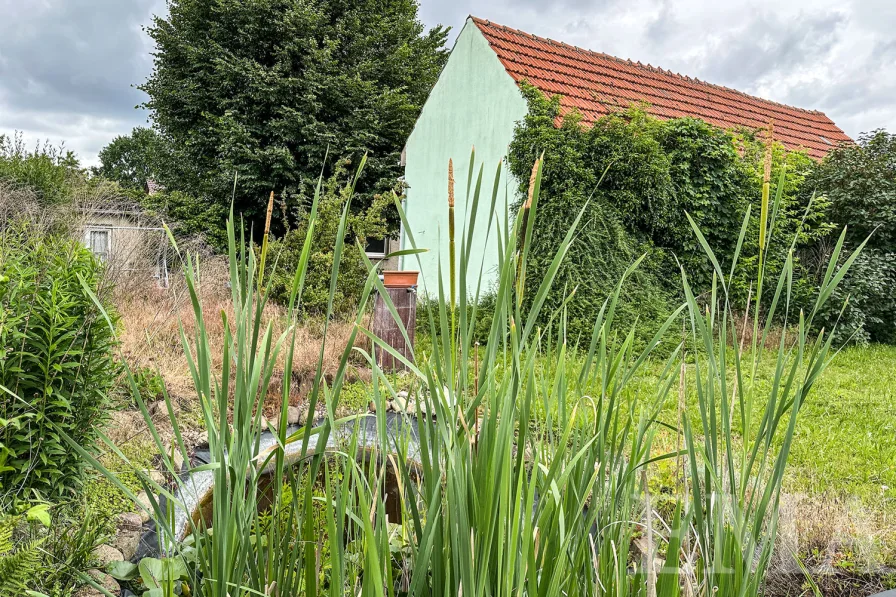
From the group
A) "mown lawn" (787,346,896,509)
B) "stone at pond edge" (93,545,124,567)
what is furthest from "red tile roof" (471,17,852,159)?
"stone at pond edge" (93,545,124,567)

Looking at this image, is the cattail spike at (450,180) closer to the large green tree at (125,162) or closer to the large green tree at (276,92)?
the large green tree at (276,92)

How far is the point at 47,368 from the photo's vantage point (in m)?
2.35

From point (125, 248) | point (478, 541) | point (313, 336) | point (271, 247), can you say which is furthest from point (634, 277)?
point (478, 541)

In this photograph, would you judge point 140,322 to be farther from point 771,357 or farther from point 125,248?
point 771,357

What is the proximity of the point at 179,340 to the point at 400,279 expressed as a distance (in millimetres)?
2122

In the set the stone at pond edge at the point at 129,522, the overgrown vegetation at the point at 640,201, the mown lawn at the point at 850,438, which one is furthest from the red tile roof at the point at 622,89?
the stone at pond edge at the point at 129,522

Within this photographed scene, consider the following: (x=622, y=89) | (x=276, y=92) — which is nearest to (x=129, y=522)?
(x=622, y=89)

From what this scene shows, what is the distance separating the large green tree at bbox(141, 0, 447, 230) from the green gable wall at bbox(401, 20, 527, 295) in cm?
241

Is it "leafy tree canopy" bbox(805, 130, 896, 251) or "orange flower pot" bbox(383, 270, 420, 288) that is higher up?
"leafy tree canopy" bbox(805, 130, 896, 251)

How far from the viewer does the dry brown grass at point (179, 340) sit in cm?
486

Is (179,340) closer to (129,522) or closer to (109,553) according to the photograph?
(129,522)

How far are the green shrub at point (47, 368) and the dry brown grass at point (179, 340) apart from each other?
4.21 ft

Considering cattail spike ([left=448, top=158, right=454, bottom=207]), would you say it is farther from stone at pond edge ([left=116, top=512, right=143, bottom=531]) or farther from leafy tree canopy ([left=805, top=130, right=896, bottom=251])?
leafy tree canopy ([left=805, top=130, right=896, bottom=251])

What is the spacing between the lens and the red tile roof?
33.0ft
